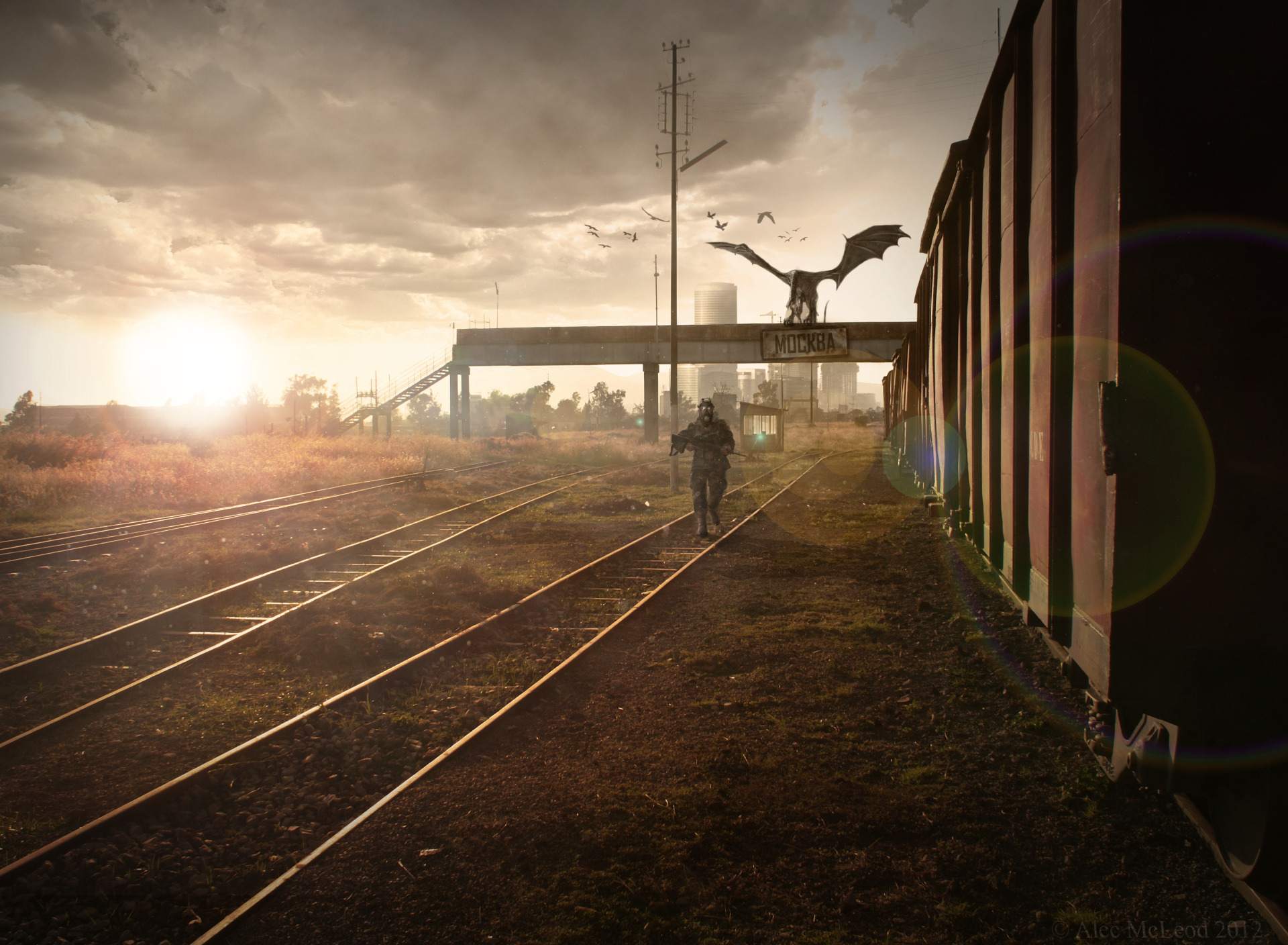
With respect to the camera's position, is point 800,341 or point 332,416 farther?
point 332,416

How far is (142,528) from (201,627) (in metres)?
6.92

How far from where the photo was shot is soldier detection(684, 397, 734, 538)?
11445 mm

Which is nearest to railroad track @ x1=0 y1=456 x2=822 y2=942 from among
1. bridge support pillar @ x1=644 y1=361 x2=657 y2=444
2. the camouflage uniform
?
the camouflage uniform

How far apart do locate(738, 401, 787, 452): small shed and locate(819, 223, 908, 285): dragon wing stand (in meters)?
16.2

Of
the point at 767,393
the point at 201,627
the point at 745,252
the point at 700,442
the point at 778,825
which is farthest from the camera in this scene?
the point at 767,393

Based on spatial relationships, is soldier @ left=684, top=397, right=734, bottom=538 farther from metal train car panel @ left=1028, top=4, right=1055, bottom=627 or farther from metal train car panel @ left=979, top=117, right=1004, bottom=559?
metal train car panel @ left=1028, top=4, right=1055, bottom=627

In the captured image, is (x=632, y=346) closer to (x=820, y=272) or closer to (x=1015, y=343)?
(x=820, y=272)

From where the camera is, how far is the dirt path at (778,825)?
9.53ft

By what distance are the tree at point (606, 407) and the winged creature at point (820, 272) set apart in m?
76.8

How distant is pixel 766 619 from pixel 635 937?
4647mm

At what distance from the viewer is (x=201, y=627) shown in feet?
23.5

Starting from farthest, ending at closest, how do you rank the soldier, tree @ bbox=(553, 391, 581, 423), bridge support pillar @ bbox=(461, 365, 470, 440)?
tree @ bbox=(553, 391, 581, 423) < bridge support pillar @ bbox=(461, 365, 470, 440) < the soldier

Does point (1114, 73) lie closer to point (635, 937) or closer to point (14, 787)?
point (635, 937)

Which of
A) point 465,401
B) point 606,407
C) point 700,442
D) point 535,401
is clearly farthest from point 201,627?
point 535,401
